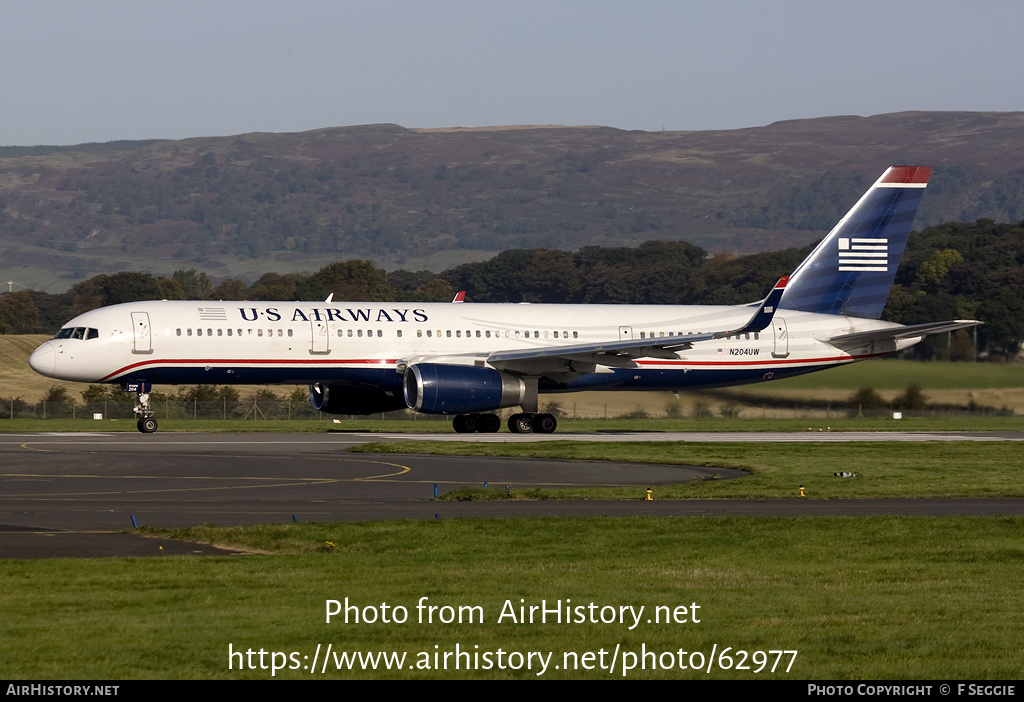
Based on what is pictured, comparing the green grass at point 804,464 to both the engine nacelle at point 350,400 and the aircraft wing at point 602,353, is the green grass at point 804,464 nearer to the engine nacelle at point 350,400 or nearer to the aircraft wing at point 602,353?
the aircraft wing at point 602,353

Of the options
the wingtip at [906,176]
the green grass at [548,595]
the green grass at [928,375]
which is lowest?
the green grass at [928,375]

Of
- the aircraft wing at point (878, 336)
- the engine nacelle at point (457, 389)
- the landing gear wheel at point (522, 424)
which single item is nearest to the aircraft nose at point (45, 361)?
the engine nacelle at point (457, 389)

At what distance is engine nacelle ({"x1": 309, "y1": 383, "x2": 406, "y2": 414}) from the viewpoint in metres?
45.4

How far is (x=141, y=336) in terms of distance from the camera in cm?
4231

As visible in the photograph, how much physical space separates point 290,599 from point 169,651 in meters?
2.42

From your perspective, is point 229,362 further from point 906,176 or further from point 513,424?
point 906,176

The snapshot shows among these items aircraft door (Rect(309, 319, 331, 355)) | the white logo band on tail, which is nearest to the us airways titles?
aircraft door (Rect(309, 319, 331, 355))

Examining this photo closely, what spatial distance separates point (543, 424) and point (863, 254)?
14.4 metres

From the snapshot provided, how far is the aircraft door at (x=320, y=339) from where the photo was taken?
1702 inches

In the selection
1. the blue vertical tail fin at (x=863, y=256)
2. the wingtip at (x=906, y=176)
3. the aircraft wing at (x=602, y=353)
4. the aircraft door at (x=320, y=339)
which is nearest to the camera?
the aircraft wing at (x=602, y=353)

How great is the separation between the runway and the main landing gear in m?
7.93

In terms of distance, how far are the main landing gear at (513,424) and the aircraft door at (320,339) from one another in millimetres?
5172

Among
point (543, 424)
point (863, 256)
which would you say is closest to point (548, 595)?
point (543, 424)

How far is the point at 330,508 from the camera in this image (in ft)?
74.8
